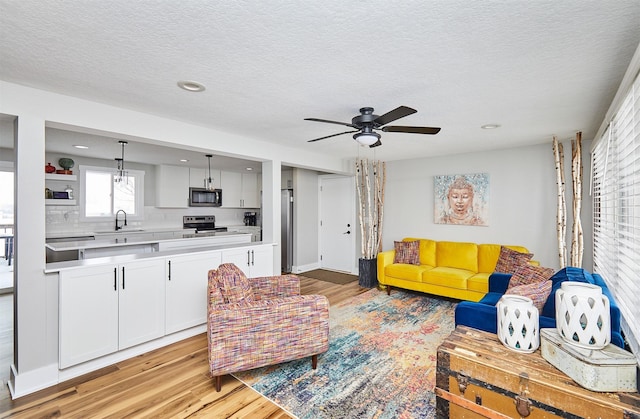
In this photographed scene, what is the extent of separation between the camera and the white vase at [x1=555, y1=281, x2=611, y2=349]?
1.46 meters

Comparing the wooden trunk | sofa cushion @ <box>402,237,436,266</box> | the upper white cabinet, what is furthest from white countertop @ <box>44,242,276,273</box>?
the upper white cabinet

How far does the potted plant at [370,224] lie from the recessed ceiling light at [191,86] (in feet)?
11.2

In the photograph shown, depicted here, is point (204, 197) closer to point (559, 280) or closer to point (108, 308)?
point (108, 308)

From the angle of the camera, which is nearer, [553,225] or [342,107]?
[342,107]

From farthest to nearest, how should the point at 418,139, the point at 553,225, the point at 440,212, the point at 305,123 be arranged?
the point at 440,212 → the point at 553,225 → the point at 418,139 → the point at 305,123

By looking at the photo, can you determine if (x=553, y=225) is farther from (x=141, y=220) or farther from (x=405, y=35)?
(x=141, y=220)

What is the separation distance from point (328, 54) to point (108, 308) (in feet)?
9.24

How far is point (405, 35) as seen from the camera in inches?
62.2

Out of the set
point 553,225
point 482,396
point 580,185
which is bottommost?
point 482,396

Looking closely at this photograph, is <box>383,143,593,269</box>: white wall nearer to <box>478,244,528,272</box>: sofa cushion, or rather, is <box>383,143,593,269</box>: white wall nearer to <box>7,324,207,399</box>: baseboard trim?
<box>478,244,528,272</box>: sofa cushion

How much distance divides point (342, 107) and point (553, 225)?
357 cm

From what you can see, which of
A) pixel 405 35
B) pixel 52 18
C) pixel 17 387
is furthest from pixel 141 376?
pixel 405 35

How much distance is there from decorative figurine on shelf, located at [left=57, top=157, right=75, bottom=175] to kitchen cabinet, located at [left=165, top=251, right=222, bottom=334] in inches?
143

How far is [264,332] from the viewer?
2.34 meters
